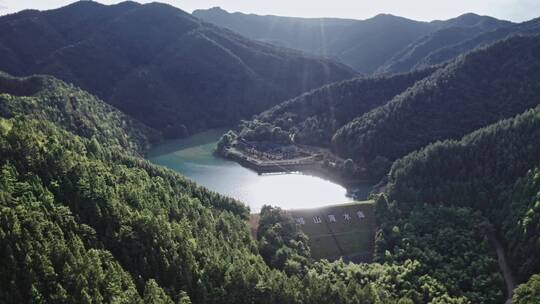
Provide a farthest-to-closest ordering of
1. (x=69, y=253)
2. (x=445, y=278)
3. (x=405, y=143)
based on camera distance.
Result: 1. (x=405, y=143)
2. (x=445, y=278)
3. (x=69, y=253)

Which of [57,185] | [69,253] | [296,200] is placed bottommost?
[296,200]

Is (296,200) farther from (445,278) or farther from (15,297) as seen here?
(15,297)

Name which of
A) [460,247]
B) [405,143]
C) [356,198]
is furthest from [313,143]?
[460,247]

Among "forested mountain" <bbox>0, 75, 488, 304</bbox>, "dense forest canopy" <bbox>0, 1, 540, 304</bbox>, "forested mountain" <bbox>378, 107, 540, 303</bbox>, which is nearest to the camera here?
"forested mountain" <bbox>0, 75, 488, 304</bbox>

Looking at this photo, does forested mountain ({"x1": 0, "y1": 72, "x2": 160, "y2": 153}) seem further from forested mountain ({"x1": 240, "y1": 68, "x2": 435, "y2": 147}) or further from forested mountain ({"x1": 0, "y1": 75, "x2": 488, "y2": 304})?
forested mountain ({"x1": 0, "y1": 75, "x2": 488, "y2": 304})

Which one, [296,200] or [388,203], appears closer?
[388,203]

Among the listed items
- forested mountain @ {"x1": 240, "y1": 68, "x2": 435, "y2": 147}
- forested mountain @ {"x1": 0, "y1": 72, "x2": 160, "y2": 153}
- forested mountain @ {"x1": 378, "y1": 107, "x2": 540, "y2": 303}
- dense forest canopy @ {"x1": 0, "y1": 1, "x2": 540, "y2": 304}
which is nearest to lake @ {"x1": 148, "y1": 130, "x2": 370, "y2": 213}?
forested mountain @ {"x1": 0, "y1": 72, "x2": 160, "y2": 153}

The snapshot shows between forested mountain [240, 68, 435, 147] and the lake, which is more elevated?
forested mountain [240, 68, 435, 147]
